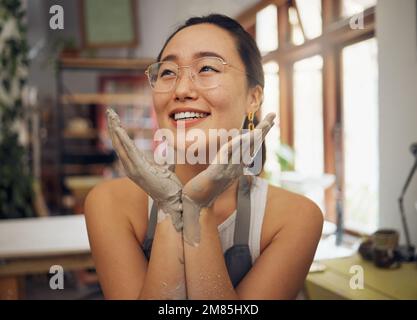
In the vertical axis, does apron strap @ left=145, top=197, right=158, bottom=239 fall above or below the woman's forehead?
below

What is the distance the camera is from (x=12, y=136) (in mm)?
2746

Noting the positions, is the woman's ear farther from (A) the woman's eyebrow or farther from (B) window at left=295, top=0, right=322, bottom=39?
(B) window at left=295, top=0, right=322, bottom=39

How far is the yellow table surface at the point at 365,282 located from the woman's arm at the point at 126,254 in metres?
0.45

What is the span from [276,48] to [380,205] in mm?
705

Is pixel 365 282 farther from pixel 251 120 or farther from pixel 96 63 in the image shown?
pixel 96 63

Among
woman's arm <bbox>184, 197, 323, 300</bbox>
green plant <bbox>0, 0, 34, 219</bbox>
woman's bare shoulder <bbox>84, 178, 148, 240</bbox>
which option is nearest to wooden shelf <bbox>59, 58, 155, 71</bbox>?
green plant <bbox>0, 0, 34, 219</bbox>

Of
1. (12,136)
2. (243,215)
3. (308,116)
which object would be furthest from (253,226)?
(12,136)

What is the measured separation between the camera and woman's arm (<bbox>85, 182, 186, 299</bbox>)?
0.71 metres

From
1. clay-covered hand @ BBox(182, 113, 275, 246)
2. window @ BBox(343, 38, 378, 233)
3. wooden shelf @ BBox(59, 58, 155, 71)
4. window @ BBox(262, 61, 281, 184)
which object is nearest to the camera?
clay-covered hand @ BBox(182, 113, 275, 246)

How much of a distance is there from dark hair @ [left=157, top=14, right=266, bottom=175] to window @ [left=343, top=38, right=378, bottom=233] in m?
0.27

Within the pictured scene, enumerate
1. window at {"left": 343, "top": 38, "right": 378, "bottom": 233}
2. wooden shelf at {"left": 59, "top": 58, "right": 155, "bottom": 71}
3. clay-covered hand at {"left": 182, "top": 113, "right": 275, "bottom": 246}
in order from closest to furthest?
1. clay-covered hand at {"left": 182, "top": 113, "right": 275, "bottom": 246}
2. window at {"left": 343, "top": 38, "right": 378, "bottom": 233}
3. wooden shelf at {"left": 59, "top": 58, "right": 155, "bottom": 71}

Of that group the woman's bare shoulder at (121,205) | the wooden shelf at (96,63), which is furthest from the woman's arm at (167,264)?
the wooden shelf at (96,63)

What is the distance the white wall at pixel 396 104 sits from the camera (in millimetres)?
1224
